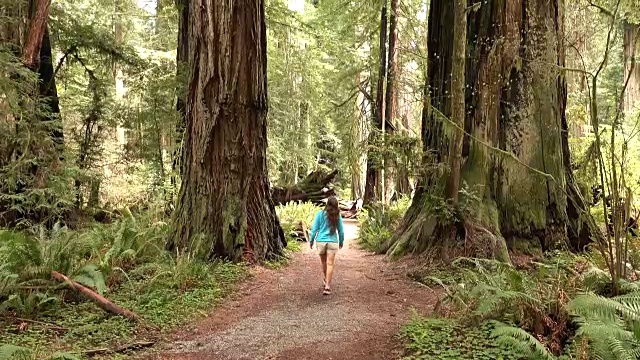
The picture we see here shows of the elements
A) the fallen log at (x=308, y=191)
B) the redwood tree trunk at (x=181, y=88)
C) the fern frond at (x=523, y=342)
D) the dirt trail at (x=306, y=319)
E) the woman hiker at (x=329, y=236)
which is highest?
the redwood tree trunk at (x=181, y=88)

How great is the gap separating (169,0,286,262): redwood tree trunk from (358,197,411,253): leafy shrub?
11.1 feet

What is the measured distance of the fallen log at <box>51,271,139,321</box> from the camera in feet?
17.4

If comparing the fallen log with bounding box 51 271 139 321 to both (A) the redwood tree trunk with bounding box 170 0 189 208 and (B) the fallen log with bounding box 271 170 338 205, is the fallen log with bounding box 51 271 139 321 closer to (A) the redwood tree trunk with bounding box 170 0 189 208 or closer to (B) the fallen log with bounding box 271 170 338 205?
(A) the redwood tree trunk with bounding box 170 0 189 208

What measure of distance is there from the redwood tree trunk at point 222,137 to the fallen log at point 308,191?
29.4ft

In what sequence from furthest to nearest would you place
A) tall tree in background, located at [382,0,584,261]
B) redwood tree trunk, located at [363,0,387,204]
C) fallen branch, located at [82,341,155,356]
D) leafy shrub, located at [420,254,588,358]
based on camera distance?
redwood tree trunk, located at [363,0,387,204]
tall tree in background, located at [382,0,584,261]
fallen branch, located at [82,341,155,356]
leafy shrub, located at [420,254,588,358]

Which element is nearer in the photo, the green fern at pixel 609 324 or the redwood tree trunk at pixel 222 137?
the green fern at pixel 609 324

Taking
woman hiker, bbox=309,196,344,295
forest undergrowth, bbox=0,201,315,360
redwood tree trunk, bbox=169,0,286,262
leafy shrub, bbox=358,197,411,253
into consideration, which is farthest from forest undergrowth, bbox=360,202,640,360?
leafy shrub, bbox=358,197,411,253

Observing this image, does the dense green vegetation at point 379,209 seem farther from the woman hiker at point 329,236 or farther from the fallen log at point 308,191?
the fallen log at point 308,191

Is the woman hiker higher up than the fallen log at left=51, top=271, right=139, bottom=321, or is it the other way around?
the woman hiker

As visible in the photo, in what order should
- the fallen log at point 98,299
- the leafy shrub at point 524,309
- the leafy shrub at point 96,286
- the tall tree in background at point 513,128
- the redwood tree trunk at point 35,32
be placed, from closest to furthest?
the leafy shrub at point 524,309, the leafy shrub at point 96,286, the fallen log at point 98,299, the tall tree in background at point 513,128, the redwood tree trunk at point 35,32

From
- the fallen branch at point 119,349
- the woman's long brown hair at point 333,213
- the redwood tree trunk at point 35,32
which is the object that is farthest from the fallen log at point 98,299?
the redwood tree trunk at point 35,32

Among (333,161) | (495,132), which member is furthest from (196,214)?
(333,161)

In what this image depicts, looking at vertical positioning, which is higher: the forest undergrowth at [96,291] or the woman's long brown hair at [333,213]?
the woman's long brown hair at [333,213]

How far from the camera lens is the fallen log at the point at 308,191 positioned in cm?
1777
